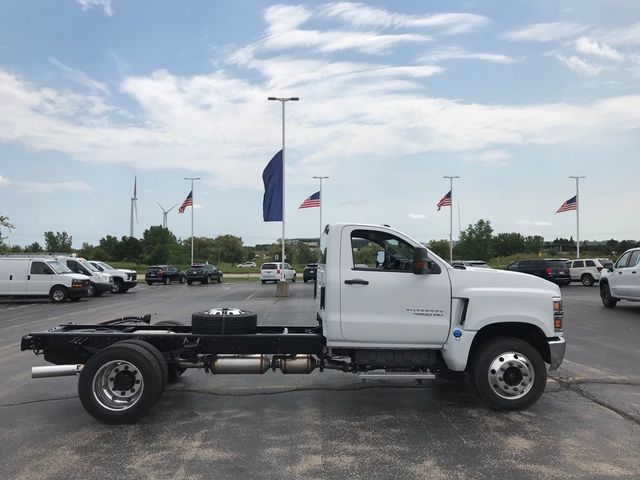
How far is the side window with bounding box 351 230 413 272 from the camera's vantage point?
234 inches

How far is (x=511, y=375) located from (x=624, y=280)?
1246cm

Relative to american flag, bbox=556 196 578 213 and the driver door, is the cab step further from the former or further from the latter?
american flag, bbox=556 196 578 213

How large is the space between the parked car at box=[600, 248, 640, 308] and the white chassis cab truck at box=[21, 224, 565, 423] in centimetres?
1147

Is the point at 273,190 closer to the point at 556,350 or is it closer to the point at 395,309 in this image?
the point at 395,309

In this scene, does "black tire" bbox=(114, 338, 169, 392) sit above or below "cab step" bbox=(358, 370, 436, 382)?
above

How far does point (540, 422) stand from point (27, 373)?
6.97 metres

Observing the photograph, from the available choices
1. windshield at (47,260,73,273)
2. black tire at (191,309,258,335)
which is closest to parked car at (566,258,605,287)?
windshield at (47,260,73,273)

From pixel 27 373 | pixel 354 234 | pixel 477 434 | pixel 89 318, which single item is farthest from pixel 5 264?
pixel 477 434

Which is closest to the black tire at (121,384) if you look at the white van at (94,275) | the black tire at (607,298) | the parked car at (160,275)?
the black tire at (607,298)

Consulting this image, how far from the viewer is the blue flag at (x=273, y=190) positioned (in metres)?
25.8

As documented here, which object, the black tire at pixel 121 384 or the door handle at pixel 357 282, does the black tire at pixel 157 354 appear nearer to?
the black tire at pixel 121 384

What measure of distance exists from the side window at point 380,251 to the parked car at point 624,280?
12.3m

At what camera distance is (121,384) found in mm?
5496

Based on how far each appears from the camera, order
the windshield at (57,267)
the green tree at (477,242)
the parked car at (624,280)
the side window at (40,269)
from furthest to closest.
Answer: the green tree at (477,242) → the windshield at (57,267) → the side window at (40,269) → the parked car at (624,280)
